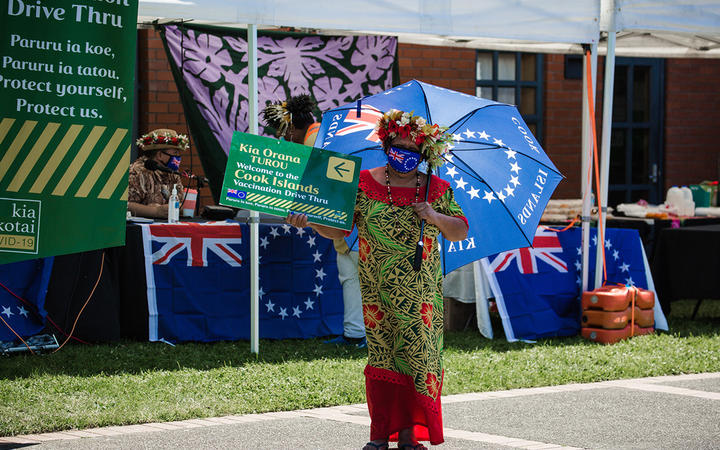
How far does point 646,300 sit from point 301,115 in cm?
376

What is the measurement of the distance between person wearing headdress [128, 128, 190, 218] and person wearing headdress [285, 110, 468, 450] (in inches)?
162

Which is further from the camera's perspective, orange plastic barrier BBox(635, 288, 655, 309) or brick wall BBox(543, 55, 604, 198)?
brick wall BBox(543, 55, 604, 198)

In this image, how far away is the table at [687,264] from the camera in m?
A: 9.99

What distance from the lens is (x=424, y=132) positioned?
203 inches

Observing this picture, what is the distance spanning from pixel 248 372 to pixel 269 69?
410 cm

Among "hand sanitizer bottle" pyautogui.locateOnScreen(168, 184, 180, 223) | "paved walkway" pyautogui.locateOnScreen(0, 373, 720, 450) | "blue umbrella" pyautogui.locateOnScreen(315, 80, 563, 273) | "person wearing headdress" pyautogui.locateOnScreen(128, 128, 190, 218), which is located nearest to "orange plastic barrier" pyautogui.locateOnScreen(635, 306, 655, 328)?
"paved walkway" pyautogui.locateOnScreen(0, 373, 720, 450)

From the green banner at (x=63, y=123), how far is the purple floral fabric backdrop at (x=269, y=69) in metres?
4.48

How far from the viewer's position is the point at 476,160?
19.4ft

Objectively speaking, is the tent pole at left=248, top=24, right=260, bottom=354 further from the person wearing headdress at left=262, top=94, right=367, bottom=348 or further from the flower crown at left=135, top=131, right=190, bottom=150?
the flower crown at left=135, top=131, right=190, bottom=150

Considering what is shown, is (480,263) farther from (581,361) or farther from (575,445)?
(575,445)

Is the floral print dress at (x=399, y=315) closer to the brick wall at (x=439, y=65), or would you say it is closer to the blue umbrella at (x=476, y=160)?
the blue umbrella at (x=476, y=160)

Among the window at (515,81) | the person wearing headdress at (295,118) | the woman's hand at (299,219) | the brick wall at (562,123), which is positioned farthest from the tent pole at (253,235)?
the brick wall at (562,123)

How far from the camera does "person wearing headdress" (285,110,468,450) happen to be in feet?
16.8

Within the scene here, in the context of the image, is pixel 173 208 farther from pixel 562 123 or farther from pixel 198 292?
pixel 562 123
